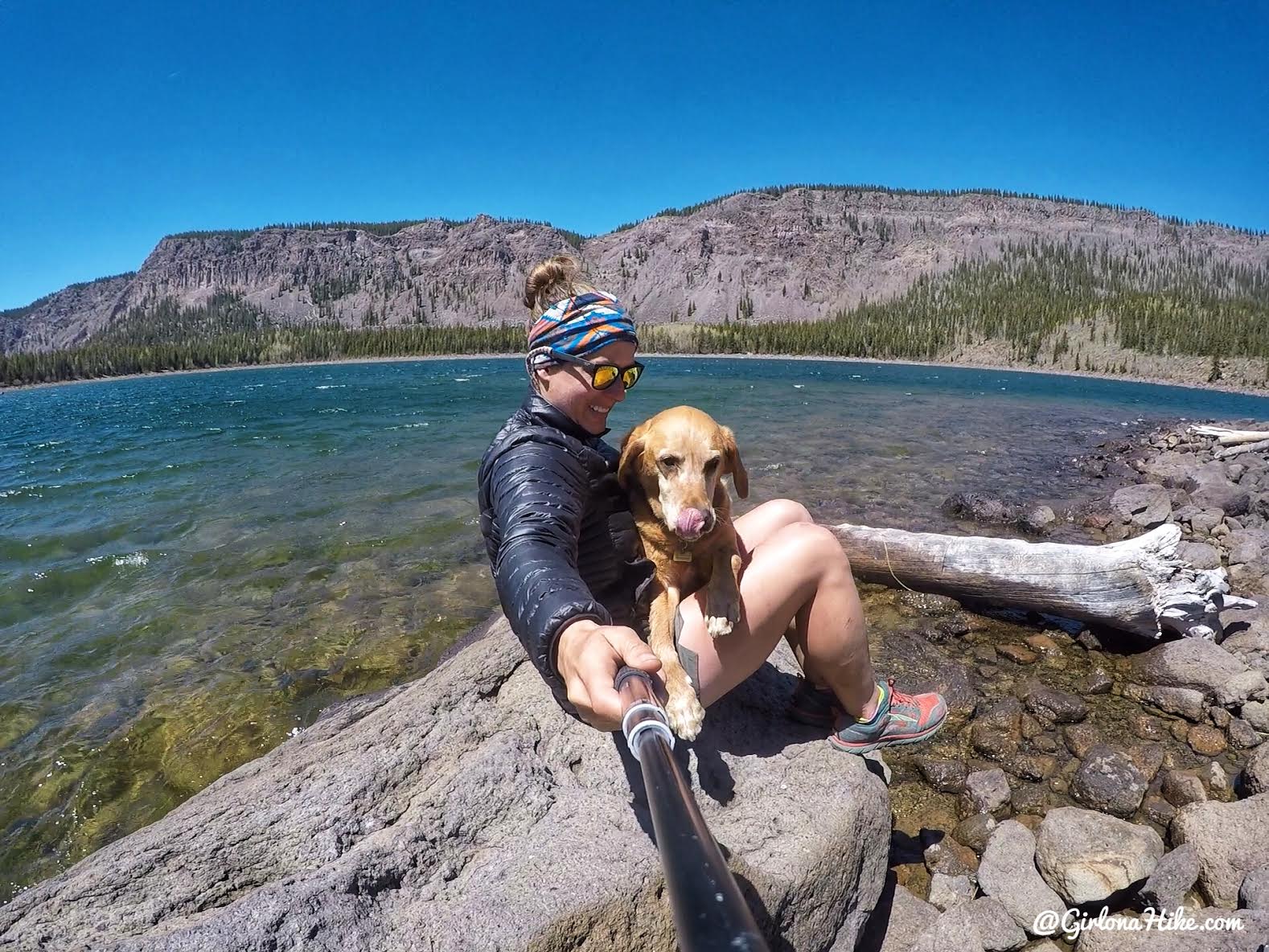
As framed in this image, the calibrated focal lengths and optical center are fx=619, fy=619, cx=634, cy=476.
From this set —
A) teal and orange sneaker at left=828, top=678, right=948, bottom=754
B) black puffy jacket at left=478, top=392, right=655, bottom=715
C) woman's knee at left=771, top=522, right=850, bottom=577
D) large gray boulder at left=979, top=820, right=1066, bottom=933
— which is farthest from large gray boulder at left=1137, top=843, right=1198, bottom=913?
black puffy jacket at left=478, top=392, right=655, bottom=715

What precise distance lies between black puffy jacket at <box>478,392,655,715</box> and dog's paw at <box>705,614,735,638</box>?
59cm

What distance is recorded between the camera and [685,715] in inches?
105

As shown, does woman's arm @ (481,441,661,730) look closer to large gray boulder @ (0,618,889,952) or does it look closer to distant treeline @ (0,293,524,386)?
large gray boulder @ (0,618,889,952)

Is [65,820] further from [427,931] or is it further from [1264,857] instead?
[1264,857]

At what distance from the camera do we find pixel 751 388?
49.5 metres

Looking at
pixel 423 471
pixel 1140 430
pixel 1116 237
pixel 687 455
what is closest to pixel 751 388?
pixel 1140 430

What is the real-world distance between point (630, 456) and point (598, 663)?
6.23ft

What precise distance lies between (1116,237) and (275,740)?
254134mm

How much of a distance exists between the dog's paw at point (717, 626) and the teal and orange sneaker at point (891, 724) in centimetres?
129

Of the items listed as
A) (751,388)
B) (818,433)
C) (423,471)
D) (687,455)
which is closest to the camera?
(687,455)

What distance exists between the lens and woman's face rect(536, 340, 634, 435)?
115 inches

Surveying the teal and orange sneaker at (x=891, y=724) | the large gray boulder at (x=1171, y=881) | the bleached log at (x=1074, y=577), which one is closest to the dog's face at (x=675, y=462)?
the teal and orange sneaker at (x=891, y=724)

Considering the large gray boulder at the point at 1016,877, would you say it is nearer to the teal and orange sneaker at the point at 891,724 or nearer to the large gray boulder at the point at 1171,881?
the large gray boulder at the point at 1171,881

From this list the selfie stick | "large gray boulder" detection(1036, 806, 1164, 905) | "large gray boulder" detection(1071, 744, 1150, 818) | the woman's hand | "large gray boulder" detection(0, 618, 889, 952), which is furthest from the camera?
"large gray boulder" detection(1071, 744, 1150, 818)
